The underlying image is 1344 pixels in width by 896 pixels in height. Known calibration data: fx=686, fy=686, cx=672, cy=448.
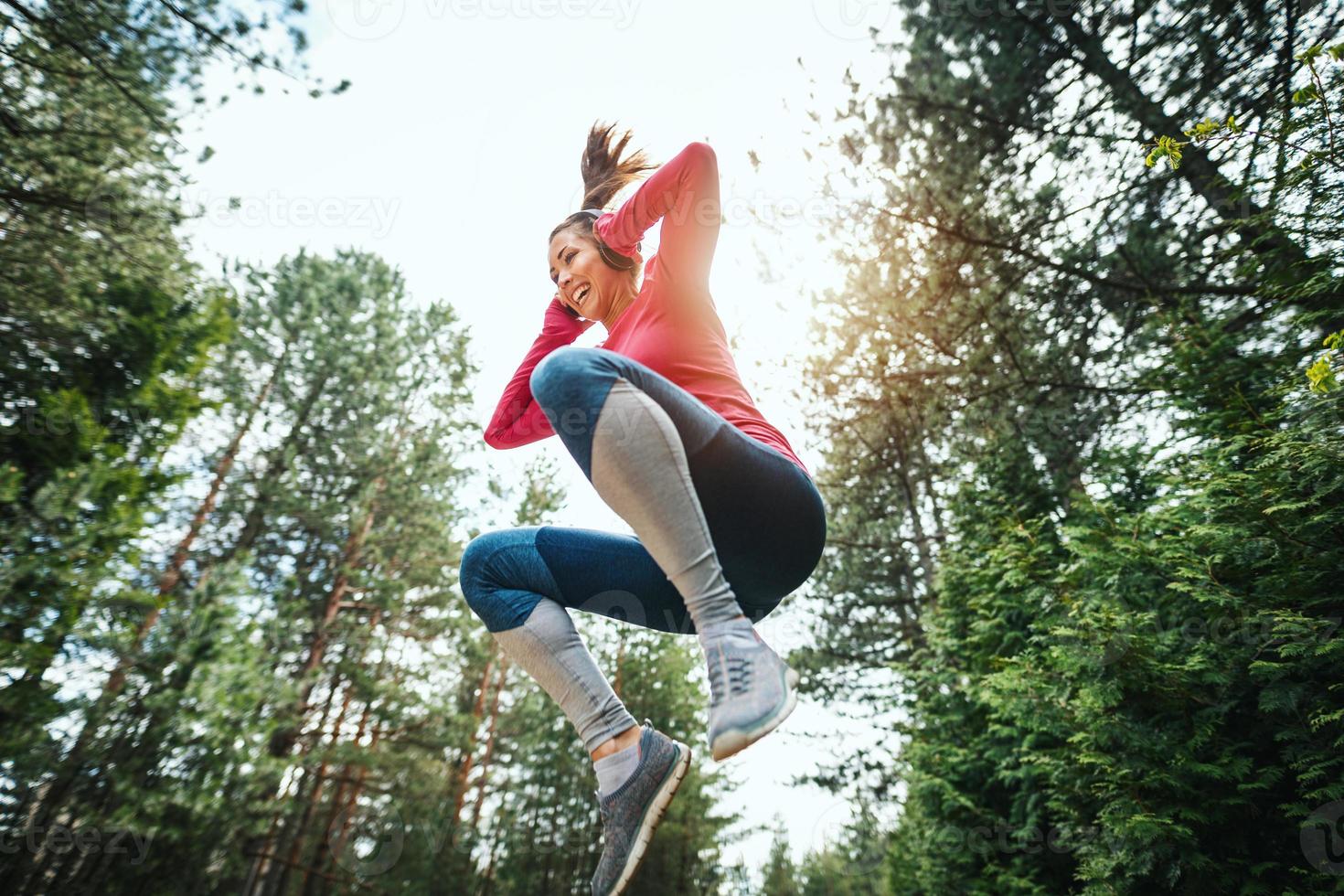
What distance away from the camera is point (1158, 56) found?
5.97 meters

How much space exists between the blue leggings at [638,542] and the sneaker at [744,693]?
7.9 inches

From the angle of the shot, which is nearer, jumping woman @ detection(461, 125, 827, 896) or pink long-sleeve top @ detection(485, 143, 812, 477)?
jumping woman @ detection(461, 125, 827, 896)

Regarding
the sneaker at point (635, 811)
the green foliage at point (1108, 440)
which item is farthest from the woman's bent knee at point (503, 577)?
the green foliage at point (1108, 440)

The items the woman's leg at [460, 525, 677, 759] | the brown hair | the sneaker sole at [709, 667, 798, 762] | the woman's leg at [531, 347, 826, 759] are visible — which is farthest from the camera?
the brown hair

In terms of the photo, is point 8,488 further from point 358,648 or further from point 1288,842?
point 1288,842

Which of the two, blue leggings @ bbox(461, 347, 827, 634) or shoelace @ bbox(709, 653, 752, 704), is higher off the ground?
blue leggings @ bbox(461, 347, 827, 634)

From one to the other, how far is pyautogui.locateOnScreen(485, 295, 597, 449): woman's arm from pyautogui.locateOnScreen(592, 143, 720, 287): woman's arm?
0.93 feet

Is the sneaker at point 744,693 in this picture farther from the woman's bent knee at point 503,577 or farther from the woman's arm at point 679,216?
the woman's arm at point 679,216

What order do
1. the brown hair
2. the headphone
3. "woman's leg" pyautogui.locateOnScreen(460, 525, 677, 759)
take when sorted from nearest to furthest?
"woman's leg" pyautogui.locateOnScreen(460, 525, 677, 759) < the headphone < the brown hair

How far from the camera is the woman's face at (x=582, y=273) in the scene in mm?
1506

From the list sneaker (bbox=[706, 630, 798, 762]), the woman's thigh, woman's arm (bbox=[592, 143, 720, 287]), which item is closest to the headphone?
woman's arm (bbox=[592, 143, 720, 287])

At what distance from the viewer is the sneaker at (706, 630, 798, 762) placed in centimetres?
89

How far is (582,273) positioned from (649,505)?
0.71m

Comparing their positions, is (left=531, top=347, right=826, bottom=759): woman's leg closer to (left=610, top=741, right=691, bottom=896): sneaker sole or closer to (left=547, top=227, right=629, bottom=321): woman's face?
(left=610, top=741, right=691, bottom=896): sneaker sole
